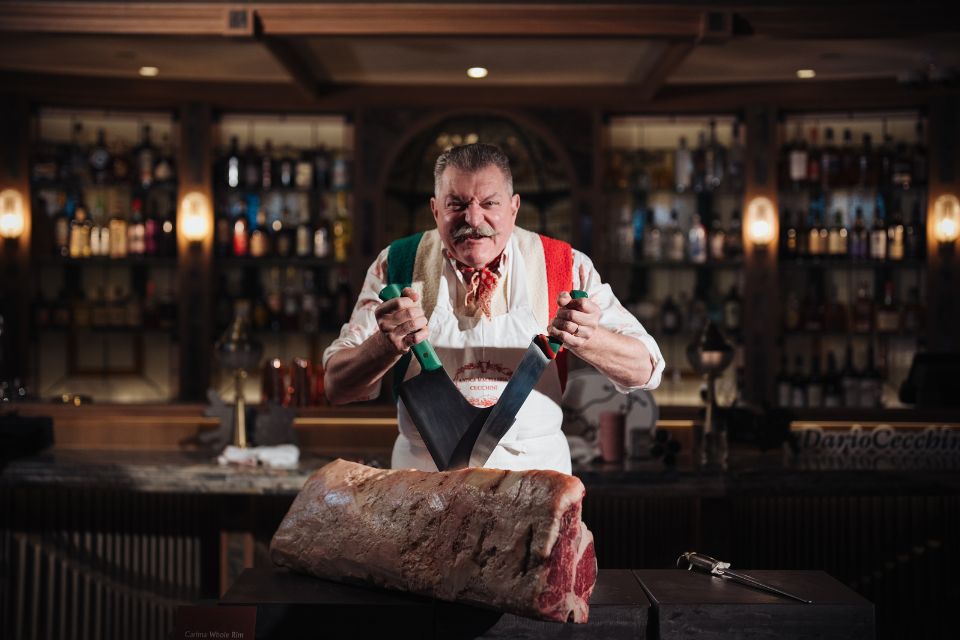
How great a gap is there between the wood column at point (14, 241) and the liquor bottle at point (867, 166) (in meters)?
4.84

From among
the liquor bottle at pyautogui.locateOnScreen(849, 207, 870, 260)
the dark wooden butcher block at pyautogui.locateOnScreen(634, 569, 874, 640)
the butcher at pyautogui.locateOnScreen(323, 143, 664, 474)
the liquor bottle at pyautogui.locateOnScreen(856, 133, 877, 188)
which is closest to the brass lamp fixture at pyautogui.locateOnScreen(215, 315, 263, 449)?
the butcher at pyautogui.locateOnScreen(323, 143, 664, 474)

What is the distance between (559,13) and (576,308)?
3.07 m

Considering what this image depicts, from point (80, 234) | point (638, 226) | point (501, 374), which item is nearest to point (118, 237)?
point (80, 234)

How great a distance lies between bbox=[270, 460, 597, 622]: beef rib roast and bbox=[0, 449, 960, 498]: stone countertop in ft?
4.87

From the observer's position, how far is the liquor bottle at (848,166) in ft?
19.0

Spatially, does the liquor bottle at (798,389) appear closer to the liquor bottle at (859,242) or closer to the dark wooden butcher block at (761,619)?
the liquor bottle at (859,242)

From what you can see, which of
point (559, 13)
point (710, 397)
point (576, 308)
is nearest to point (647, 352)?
point (576, 308)

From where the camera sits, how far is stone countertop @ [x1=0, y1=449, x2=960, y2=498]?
9.71 ft

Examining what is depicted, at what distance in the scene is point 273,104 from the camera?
5754 millimetres

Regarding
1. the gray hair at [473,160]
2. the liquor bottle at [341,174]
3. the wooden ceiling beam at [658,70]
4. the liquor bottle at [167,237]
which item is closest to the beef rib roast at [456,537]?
the gray hair at [473,160]

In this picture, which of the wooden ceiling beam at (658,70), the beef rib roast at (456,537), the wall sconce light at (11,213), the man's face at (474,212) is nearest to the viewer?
the beef rib roast at (456,537)

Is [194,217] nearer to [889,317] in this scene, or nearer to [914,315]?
[889,317]

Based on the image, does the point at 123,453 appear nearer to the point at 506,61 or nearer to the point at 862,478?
the point at 862,478

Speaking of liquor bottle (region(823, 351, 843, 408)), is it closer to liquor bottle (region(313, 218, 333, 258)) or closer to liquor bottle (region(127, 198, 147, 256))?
liquor bottle (region(313, 218, 333, 258))
